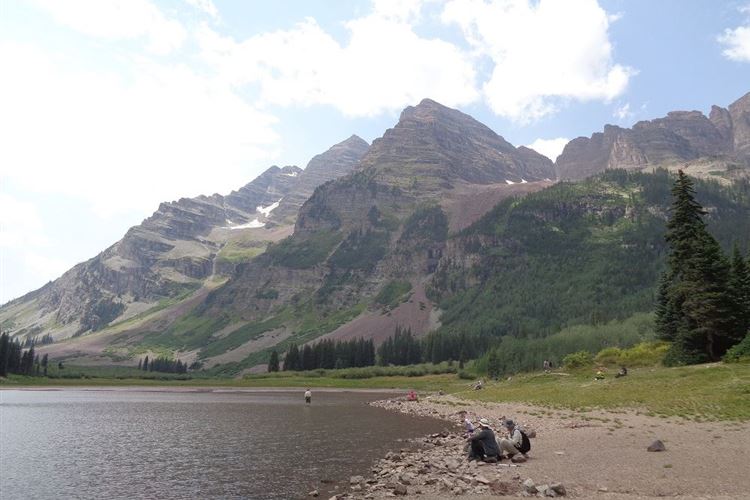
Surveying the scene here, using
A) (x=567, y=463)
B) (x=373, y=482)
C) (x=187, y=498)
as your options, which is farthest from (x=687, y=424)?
(x=187, y=498)

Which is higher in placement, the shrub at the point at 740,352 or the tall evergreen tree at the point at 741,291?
the tall evergreen tree at the point at 741,291

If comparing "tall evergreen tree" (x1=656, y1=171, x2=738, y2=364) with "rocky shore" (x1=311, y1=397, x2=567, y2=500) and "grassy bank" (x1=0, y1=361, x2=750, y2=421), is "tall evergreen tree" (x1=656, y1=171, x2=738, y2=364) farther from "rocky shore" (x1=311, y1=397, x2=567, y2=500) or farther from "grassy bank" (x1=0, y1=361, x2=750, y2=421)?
"rocky shore" (x1=311, y1=397, x2=567, y2=500)

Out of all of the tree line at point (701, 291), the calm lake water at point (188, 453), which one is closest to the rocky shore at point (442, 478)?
the calm lake water at point (188, 453)

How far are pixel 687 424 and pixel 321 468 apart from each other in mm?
23047

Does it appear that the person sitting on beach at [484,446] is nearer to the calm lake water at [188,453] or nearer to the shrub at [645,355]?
the calm lake water at [188,453]

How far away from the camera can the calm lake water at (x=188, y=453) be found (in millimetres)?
27828

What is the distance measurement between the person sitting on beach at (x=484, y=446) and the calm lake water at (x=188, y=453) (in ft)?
22.6

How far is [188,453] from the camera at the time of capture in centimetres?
3859

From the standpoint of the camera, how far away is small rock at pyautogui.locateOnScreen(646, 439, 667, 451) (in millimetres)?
26719

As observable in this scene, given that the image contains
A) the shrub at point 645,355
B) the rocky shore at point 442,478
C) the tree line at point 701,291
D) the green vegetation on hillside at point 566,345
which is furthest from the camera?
the green vegetation on hillside at point 566,345

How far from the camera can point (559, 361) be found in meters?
150

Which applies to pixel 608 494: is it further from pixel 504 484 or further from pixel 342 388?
pixel 342 388

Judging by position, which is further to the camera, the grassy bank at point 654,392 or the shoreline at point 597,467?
the grassy bank at point 654,392

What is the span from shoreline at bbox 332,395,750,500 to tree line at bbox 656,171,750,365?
80.8 ft
